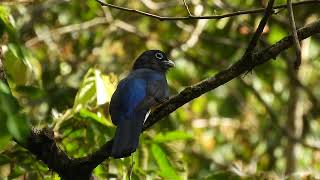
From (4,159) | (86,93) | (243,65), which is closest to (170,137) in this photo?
(86,93)

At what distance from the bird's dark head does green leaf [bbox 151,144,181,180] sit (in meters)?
1.12

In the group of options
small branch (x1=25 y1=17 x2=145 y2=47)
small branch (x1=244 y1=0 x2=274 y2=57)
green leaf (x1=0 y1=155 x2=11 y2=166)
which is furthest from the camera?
small branch (x1=25 y1=17 x2=145 y2=47)

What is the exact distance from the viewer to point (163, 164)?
4.61 m

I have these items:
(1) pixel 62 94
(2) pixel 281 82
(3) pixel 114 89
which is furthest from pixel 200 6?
(2) pixel 281 82

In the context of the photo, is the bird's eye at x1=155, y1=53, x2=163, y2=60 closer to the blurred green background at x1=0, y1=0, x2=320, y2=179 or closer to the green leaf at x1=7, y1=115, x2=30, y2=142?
the blurred green background at x1=0, y1=0, x2=320, y2=179

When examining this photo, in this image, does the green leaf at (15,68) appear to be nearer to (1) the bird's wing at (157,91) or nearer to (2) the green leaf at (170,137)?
(1) the bird's wing at (157,91)

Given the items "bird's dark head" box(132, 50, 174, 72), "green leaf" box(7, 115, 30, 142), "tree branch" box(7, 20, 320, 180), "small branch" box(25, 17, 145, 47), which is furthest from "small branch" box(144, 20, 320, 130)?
"small branch" box(25, 17, 145, 47)

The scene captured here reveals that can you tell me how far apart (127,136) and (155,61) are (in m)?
2.05

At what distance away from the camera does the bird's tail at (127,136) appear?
11.5ft

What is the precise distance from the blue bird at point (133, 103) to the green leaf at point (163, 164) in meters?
0.34

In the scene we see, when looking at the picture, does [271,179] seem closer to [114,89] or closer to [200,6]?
[114,89]

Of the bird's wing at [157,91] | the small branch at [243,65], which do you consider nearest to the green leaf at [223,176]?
the bird's wing at [157,91]

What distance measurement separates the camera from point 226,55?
7832 mm

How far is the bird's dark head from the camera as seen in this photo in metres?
5.64
